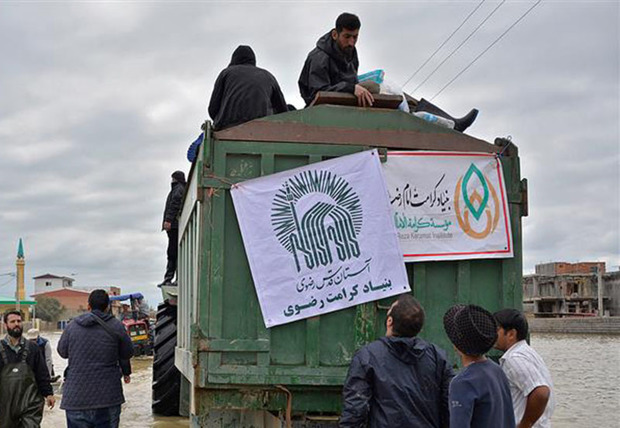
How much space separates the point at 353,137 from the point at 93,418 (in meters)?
3.16

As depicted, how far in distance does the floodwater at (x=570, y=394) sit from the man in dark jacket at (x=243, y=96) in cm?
581

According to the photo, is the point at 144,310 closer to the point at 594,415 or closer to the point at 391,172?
the point at 594,415

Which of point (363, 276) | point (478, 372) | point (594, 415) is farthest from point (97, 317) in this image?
point (594, 415)

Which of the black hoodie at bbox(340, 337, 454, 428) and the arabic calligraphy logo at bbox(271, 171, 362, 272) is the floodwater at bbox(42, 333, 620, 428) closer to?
the arabic calligraphy logo at bbox(271, 171, 362, 272)

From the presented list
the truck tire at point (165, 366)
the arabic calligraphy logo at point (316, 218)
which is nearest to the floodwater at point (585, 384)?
the truck tire at point (165, 366)

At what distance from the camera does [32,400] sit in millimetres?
6895

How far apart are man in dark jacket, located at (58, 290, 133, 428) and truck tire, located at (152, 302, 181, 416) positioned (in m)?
2.86

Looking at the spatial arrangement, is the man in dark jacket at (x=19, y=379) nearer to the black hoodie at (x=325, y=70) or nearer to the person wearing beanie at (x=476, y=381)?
the black hoodie at (x=325, y=70)

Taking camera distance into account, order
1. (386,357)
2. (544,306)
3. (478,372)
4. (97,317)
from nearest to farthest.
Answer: (478,372), (386,357), (97,317), (544,306)

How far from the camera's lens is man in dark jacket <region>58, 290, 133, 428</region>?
632cm

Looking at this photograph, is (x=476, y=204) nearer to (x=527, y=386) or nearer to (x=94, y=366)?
(x=527, y=386)

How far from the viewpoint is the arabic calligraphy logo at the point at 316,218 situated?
5191 millimetres

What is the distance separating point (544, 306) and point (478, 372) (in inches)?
2760

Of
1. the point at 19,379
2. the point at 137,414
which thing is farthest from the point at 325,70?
the point at 137,414
